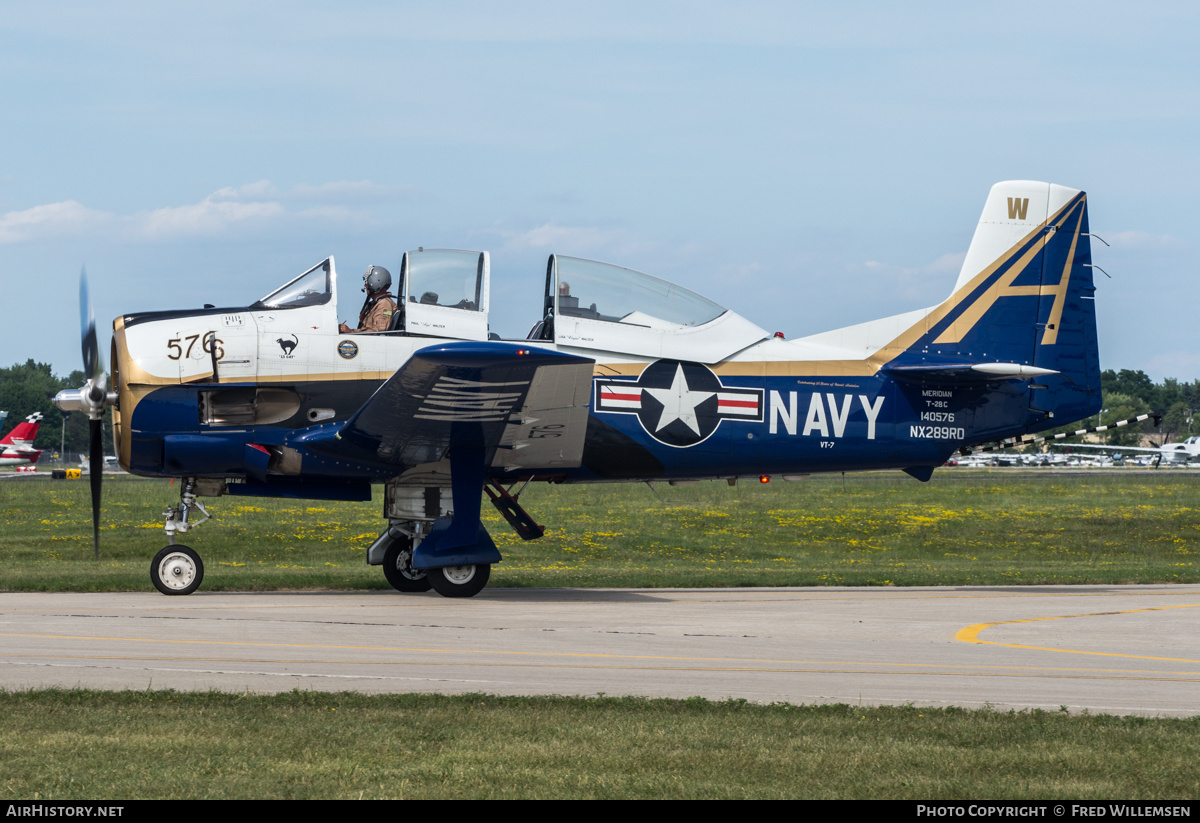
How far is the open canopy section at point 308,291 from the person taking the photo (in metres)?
15.1

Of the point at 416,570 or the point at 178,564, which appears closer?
the point at 178,564

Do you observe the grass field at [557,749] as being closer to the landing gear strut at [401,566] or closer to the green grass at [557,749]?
the green grass at [557,749]

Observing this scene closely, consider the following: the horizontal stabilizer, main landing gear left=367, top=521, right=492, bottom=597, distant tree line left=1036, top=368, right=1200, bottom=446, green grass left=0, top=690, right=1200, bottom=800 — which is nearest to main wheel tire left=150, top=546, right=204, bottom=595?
main landing gear left=367, top=521, right=492, bottom=597

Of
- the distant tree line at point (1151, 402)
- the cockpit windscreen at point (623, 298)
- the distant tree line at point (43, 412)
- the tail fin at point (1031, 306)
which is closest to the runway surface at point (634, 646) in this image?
the tail fin at point (1031, 306)

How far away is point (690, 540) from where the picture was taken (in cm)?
2798

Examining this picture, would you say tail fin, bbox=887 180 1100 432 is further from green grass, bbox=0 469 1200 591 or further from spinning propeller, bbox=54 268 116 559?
spinning propeller, bbox=54 268 116 559

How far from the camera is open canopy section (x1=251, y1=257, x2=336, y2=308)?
1506 cm

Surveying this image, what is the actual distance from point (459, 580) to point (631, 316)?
14.0 ft

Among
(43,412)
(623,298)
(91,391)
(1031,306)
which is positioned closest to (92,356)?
(91,391)

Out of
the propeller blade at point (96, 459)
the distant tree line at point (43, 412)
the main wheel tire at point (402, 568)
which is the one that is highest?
the propeller blade at point (96, 459)

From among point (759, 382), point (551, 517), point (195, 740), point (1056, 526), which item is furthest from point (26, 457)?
point (195, 740)

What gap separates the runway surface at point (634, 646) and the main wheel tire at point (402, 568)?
0.54 m


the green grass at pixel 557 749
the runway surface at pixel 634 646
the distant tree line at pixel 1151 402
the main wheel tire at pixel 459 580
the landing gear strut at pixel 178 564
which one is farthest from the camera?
the distant tree line at pixel 1151 402

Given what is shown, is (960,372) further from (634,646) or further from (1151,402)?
(1151,402)
